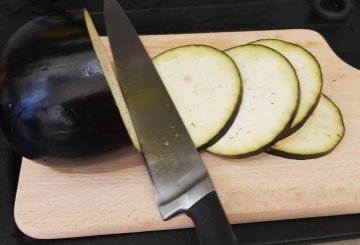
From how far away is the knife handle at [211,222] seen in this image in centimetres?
89

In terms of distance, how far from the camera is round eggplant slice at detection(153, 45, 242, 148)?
3.53 ft


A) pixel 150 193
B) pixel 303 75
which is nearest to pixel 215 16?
pixel 303 75

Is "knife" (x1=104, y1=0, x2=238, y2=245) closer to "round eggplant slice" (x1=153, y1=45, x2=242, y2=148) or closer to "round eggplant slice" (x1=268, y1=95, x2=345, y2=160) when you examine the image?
"round eggplant slice" (x1=153, y1=45, x2=242, y2=148)

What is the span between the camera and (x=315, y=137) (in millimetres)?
1131

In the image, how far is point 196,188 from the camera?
0.98 meters

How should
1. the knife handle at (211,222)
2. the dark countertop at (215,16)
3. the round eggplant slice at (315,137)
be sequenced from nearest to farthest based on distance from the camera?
the knife handle at (211,222)
the round eggplant slice at (315,137)
the dark countertop at (215,16)

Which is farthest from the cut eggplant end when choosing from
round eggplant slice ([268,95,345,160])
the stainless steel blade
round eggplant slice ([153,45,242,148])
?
round eggplant slice ([268,95,345,160])

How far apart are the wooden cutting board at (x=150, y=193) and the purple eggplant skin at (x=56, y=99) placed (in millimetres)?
81

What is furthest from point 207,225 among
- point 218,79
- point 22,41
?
point 22,41

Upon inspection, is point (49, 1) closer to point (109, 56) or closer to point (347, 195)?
point (109, 56)

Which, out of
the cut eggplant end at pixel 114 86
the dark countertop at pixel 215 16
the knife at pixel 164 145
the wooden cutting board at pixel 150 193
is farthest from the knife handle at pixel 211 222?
the dark countertop at pixel 215 16

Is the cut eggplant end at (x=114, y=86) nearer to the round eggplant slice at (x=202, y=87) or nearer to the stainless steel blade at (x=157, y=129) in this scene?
the stainless steel blade at (x=157, y=129)

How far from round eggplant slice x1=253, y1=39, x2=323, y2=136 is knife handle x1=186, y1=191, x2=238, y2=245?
29 centimetres

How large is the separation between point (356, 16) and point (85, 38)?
1.06 metres
